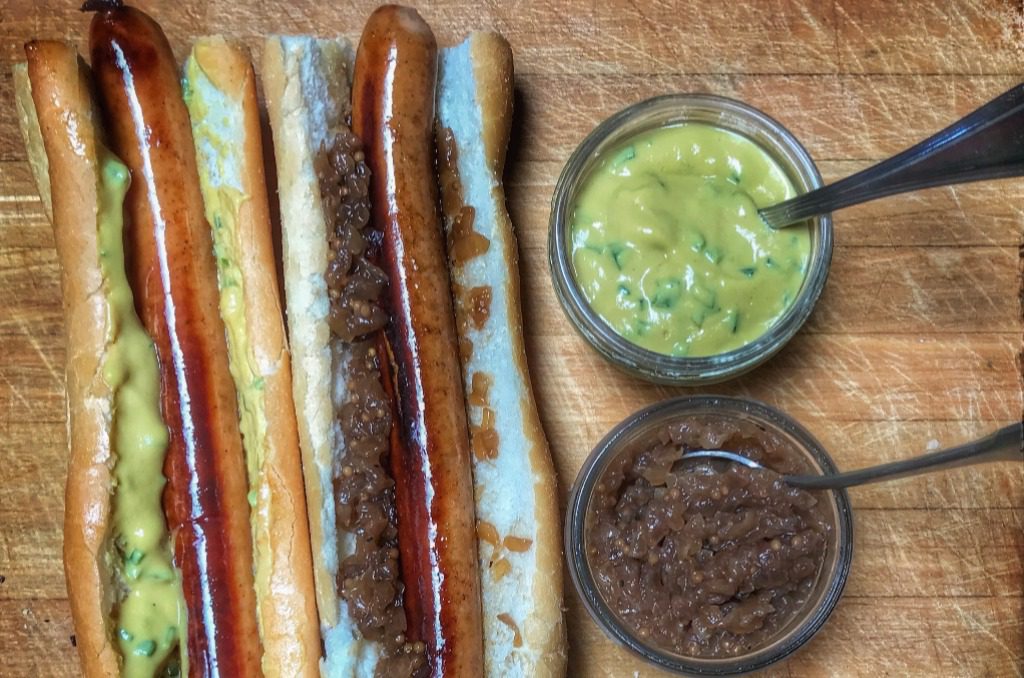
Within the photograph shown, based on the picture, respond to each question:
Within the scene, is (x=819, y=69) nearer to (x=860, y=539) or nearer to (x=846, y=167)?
(x=846, y=167)

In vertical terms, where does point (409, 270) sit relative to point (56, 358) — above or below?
above

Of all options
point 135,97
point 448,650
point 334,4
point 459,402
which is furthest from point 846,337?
point 135,97

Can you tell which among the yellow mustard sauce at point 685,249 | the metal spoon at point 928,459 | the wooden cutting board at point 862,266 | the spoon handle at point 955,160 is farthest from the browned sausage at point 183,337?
the spoon handle at point 955,160

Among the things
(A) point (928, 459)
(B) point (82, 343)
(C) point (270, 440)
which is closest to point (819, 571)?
(A) point (928, 459)

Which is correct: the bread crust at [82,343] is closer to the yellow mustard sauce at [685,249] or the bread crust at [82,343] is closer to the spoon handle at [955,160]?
the yellow mustard sauce at [685,249]

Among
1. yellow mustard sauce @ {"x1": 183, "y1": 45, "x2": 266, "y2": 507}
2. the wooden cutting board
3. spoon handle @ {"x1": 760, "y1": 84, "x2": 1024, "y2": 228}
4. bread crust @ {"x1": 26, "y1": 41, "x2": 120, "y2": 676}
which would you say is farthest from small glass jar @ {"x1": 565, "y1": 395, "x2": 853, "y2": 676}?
bread crust @ {"x1": 26, "y1": 41, "x2": 120, "y2": 676}

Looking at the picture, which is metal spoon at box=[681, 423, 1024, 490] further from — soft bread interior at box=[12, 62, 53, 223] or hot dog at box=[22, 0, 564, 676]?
soft bread interior at box=[12, 62, 53, 223]

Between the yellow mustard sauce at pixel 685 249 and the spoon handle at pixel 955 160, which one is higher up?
the spoon handle at pixel 955 160

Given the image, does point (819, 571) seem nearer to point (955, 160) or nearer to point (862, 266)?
point (862, 266)
